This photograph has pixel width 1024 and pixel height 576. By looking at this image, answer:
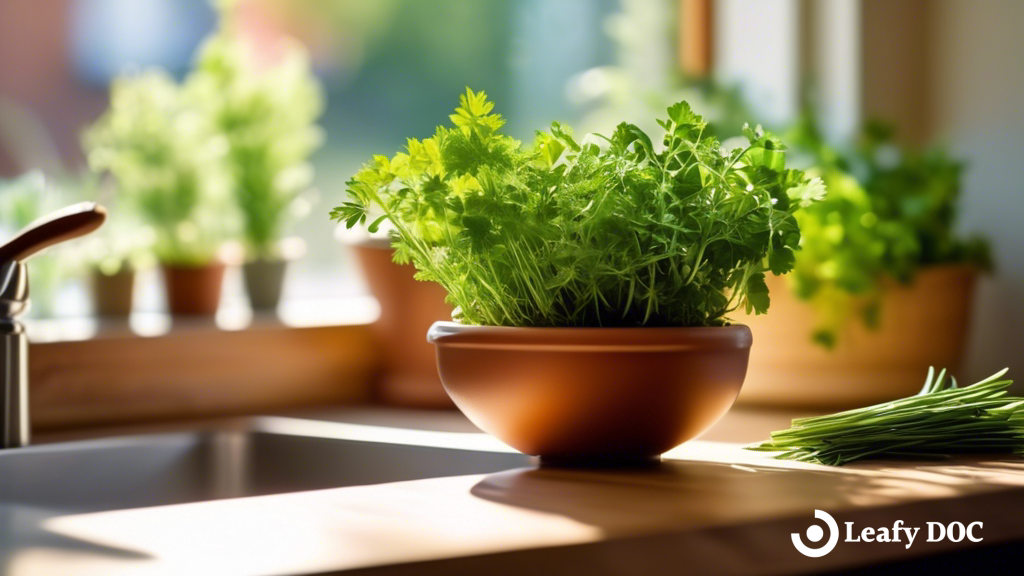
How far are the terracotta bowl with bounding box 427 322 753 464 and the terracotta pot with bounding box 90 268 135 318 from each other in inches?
33.4

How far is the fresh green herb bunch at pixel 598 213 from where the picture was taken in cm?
78

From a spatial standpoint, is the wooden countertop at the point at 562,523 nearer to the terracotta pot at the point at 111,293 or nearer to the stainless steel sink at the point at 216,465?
the stainless steel sink at the point at 216,465

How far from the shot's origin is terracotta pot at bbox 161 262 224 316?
5.15ft

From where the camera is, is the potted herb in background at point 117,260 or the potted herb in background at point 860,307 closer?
the potted herb in background at point 860,307

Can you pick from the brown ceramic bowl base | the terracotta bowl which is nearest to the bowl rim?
the terracotta bowl

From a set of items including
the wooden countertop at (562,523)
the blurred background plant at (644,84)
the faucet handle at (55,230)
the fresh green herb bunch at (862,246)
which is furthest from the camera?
the blurred background plant at (644,84)

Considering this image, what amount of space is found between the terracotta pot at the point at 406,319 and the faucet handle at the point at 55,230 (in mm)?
463

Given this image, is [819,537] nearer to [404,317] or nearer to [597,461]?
[597,461]

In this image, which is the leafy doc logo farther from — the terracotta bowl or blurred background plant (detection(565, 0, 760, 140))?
blurred background plant (detection(565, 0, 760, 140))

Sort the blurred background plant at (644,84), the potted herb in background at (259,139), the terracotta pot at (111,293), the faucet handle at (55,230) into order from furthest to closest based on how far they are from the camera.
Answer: the blurred background plant at (644,84) < the potted herb in background at (259,139) < the terracotta pot at (111,293) < the faucet handle at (55,230)

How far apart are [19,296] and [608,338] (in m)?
0.68

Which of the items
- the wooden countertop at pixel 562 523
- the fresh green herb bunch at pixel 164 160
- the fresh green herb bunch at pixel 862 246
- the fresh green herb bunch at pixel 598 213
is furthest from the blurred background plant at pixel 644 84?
the wooden countertop at pixel 562 523

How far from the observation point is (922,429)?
874 mm

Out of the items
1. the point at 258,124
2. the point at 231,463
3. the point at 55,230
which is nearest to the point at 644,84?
the point at 258,124
